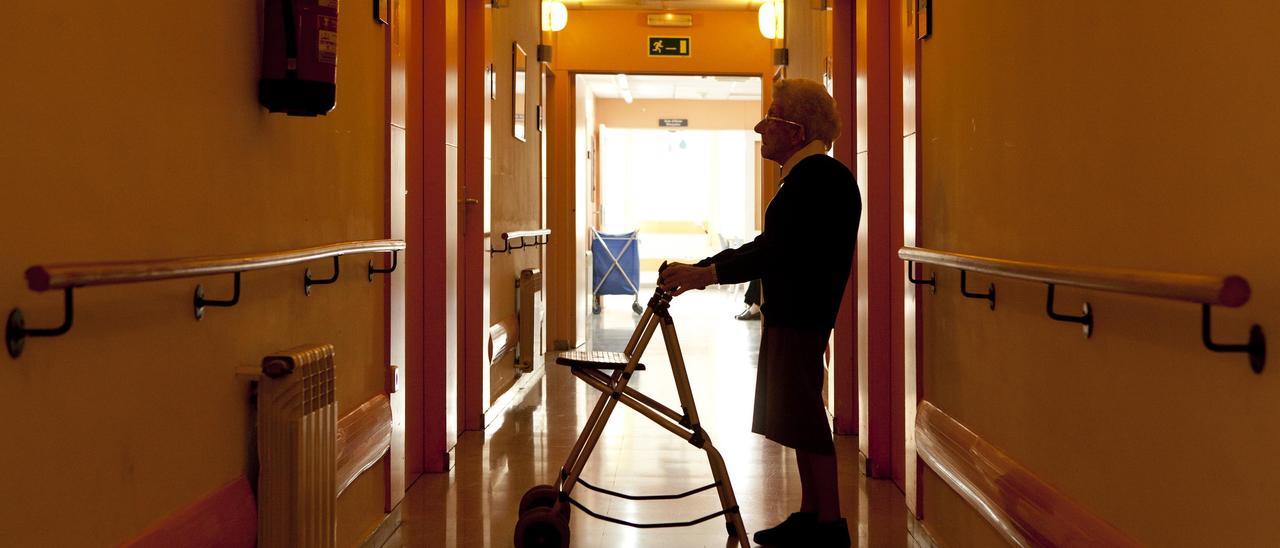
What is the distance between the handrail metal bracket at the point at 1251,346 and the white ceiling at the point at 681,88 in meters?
12.4

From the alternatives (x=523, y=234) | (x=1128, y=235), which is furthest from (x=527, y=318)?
(x=1128, y=235)

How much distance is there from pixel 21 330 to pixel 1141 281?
5.26 feet

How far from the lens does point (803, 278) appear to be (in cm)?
312

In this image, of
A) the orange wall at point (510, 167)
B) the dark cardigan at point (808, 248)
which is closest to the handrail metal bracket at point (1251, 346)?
the dark cardigan at point (808, 248)

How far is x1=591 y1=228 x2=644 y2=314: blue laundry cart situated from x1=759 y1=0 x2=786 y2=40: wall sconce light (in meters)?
4.66

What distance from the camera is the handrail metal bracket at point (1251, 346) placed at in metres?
1.40

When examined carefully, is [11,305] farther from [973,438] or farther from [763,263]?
[973,438]

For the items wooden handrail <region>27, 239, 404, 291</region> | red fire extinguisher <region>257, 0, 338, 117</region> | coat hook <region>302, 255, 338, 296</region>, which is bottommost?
coat hook <region>302, 255, 338, 296</region>

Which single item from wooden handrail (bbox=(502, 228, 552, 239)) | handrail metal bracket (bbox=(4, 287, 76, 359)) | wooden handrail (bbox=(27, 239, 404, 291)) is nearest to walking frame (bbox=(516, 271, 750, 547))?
wooden handrail (bbox=(27, 239, 404, 291))

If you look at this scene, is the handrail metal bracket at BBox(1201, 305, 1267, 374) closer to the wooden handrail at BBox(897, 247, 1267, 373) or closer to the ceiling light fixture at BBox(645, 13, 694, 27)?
the wooden handrail at BBox(897, 247, 1267, 373)

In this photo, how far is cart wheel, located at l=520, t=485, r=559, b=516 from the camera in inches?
133

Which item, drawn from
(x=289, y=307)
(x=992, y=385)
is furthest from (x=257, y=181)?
(x=992, y=385)

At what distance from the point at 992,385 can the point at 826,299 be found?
1.93ft

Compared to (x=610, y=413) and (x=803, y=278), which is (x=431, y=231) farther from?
(x=803, y=278)
